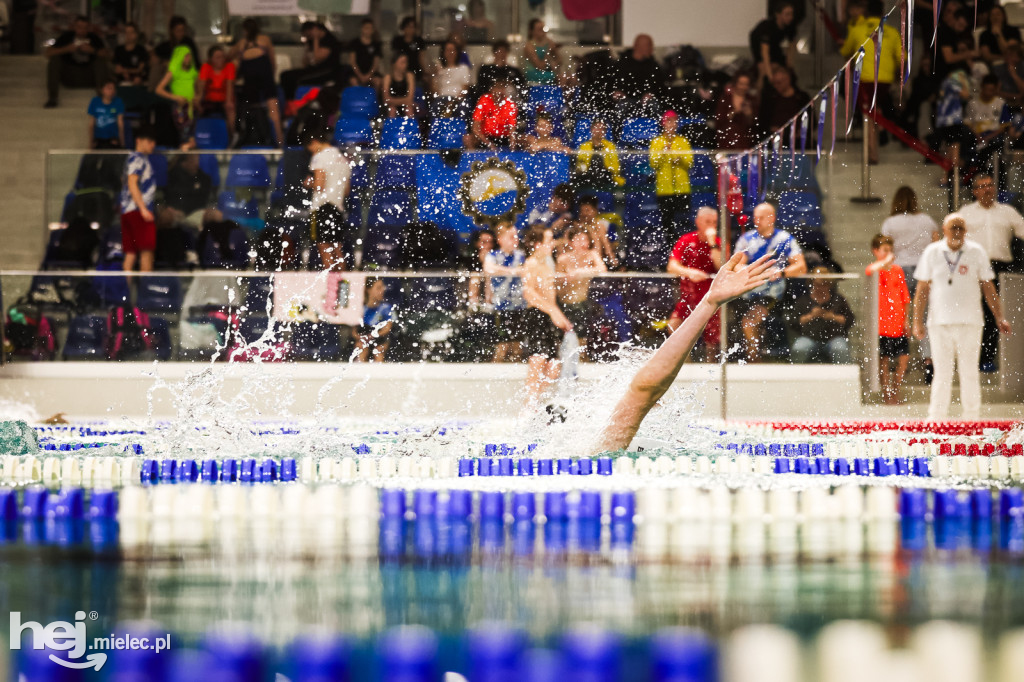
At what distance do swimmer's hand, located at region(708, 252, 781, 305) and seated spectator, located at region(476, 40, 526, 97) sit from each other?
241 inches

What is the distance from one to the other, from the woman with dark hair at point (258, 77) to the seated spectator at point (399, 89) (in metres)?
1.19

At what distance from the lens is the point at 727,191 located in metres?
8.91

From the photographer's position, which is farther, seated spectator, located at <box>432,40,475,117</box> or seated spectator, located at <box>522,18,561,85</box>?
seated spectator, located at <box>522,18,561,85</box>

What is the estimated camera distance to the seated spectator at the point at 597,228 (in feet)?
29.7

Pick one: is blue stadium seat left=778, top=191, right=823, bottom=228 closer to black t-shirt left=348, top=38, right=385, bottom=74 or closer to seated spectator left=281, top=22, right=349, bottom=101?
black t-shirt left=348, top=38, right=385, bottom=74

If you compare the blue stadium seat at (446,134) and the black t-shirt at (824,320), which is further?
the blue stadium seat at (446,134)

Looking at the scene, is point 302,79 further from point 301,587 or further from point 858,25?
point 301,587

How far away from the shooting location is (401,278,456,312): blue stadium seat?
8797 millimetres

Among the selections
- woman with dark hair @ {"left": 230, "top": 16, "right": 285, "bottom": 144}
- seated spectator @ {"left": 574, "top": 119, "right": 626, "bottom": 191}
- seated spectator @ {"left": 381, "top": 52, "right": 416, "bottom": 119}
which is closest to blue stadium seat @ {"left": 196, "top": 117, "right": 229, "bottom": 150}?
woman with dark hair @ {"left": 230, "top": 16, "right": 285, "bottom": 144}

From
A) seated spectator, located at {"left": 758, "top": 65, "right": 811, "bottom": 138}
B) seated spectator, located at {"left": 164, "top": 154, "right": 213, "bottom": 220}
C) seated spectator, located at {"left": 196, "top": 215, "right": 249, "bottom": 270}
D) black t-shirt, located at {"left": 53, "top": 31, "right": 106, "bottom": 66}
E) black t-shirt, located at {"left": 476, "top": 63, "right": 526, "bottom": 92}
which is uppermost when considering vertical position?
black t-shirt, located at {"left": 53, "top": 31, "right": 106, "bottom": 66}

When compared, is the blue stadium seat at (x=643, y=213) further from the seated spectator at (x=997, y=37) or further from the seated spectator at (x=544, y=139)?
the seated spectator at (x=997, y=37)

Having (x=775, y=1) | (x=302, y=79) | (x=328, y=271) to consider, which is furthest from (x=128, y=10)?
(x=775, y=1)

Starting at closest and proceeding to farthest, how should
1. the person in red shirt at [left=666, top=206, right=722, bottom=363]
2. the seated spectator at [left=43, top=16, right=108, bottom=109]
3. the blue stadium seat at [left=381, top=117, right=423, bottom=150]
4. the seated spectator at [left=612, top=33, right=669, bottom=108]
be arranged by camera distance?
the person in red shirt at [left=666, top=206, right=722, bottom=363], the blue stadium seat at [left=381, top=117, right=423, bottom=150], the seated spectator at [left=612, top=33, right=669, bottom=108], the seated spectator at [left=43, top=16, right=108, bottom=109]

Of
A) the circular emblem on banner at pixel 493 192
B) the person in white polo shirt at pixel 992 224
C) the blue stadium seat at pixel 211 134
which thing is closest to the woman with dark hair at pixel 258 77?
the blue stadium seat at pixel 211 134
